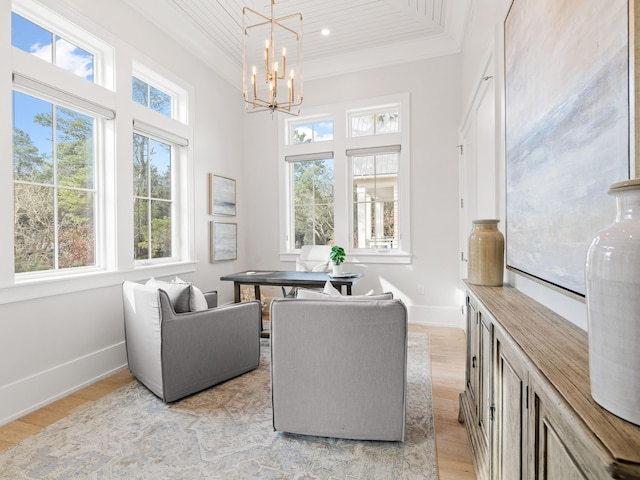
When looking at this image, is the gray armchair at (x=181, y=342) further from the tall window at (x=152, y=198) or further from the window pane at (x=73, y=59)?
the window pane at (x=73, y=59)

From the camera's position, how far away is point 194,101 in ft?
13.1

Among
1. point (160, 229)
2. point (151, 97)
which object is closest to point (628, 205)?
point (160, 229)

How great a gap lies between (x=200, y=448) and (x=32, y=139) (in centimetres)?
239

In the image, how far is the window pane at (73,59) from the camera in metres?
2.64

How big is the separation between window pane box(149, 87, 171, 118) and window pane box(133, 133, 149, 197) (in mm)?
384

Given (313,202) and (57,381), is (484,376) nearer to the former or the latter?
(57,381)

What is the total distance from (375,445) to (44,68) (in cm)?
322

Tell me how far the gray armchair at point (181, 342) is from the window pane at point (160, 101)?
6.39 ft

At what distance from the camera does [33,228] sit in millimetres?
2475

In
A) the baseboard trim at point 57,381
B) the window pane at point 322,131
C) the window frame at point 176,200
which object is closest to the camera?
the baseboard trim at point 57,381

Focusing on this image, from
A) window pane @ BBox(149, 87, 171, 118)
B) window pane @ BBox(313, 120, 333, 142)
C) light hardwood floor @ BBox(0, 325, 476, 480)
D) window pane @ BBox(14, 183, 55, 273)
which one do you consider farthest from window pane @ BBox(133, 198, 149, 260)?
window pane @ BBox(313, 120, 333, 142)

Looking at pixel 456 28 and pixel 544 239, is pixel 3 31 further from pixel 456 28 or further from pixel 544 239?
pixel 456 28

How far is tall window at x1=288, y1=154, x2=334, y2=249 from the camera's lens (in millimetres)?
4711

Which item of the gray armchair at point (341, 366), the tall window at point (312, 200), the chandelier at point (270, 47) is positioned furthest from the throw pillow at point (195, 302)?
the tall window at point (312, 200)
